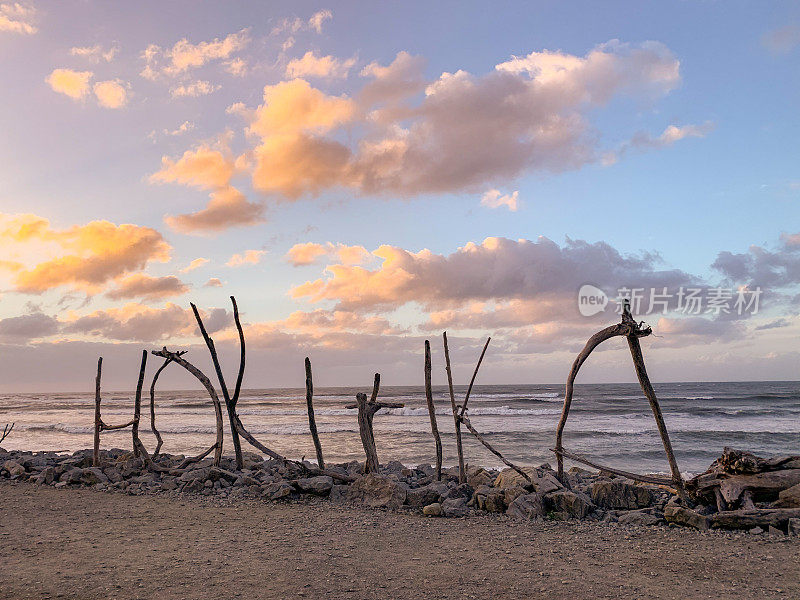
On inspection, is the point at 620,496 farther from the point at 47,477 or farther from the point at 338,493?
the point at 47,477

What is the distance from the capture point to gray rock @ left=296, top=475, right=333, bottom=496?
977 centimetres

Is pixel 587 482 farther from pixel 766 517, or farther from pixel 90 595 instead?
pixel 90 595

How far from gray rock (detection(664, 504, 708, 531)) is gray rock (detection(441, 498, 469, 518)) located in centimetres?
284

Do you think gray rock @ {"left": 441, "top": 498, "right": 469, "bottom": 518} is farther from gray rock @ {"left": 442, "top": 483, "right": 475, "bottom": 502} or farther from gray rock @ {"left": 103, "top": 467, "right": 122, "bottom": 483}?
gray rock @ {"left": 103, "top": 467, "right": 122, "bottom": 483}

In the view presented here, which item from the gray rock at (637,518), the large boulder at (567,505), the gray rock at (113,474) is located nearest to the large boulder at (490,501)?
the large boulder at (567,505)

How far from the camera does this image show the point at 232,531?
7801mm

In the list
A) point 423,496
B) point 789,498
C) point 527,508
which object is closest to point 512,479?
point 527,508

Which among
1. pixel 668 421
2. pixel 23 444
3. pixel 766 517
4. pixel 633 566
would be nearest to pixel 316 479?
pixel 633 566

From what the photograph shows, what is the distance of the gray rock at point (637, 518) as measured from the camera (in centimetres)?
789

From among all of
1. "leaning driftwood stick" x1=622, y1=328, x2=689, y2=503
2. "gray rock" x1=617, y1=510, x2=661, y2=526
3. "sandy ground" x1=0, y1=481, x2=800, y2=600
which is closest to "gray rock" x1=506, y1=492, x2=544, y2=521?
"sandy ground" x1=0, y1=481, x2=800, y2=600

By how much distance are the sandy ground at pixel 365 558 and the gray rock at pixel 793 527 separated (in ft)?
1.04

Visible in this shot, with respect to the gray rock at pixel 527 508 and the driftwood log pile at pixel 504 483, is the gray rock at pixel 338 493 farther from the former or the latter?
the gray rock at pixel 527 508

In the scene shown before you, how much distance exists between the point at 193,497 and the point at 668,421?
28206 millimetres

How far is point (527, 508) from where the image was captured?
27.3ft
